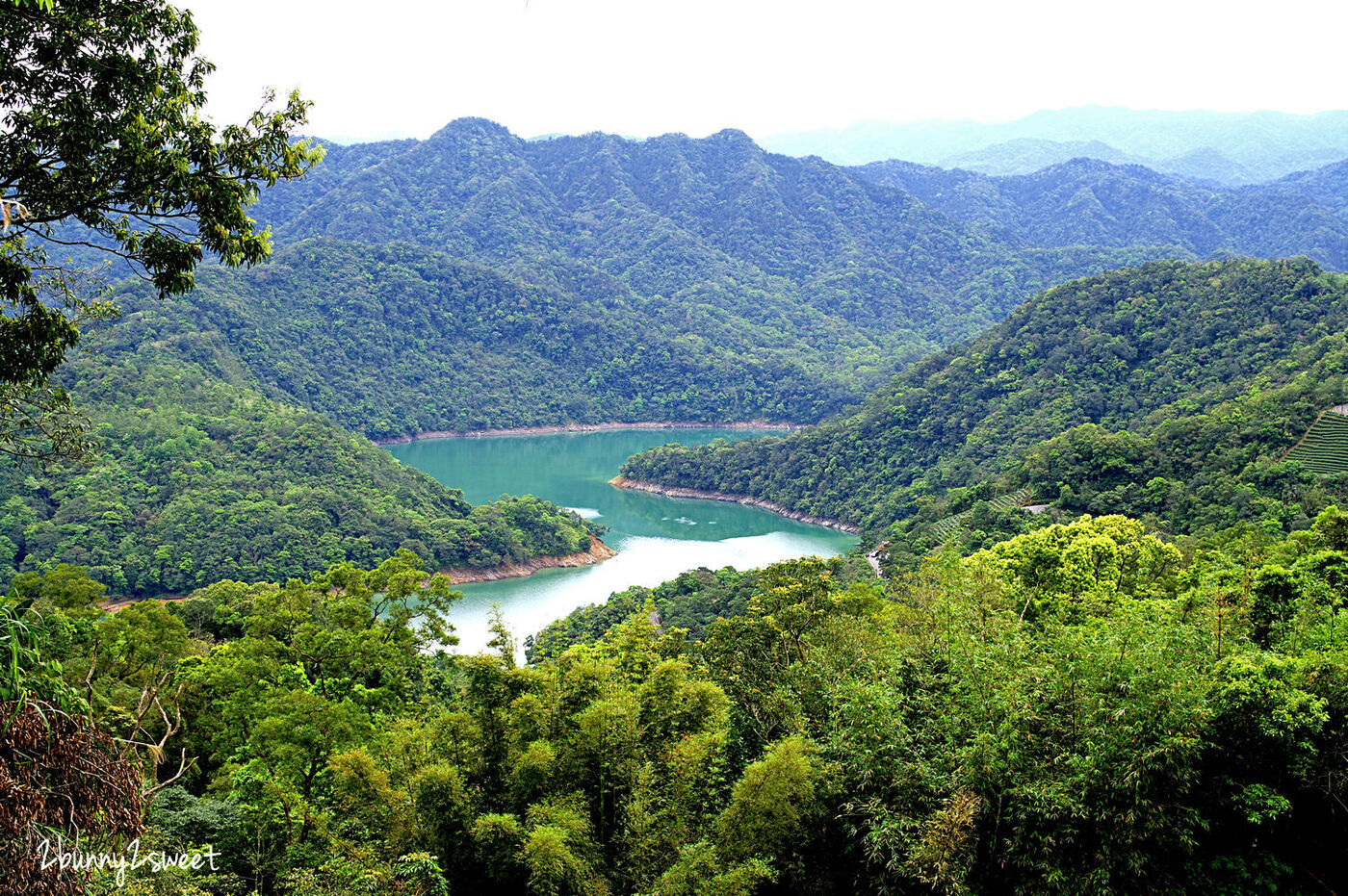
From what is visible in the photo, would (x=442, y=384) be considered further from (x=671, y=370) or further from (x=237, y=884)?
(x=237, y=884)

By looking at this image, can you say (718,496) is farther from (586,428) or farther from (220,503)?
(586,428)

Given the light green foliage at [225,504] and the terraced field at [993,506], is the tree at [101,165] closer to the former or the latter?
the terraced field at [993,506]

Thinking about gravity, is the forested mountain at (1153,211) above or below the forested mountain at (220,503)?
above

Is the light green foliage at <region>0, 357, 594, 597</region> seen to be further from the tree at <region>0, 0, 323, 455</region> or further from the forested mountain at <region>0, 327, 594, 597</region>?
the tree at <region>0, 0, 323, 455</region>

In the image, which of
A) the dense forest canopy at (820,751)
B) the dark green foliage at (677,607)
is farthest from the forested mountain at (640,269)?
the dense forest canopy at (820,751)

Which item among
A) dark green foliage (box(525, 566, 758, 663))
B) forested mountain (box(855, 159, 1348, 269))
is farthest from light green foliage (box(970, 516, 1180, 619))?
forested mountain (box(855, 159, 1348, 269))

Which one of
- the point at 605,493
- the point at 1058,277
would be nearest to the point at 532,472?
the point at 605,493
